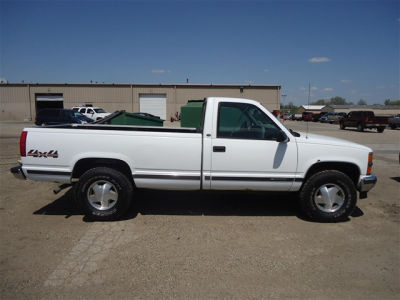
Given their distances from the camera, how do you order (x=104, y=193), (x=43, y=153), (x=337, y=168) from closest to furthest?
(x=43, y=153), (x=104, y=193), (x=337, y=168)

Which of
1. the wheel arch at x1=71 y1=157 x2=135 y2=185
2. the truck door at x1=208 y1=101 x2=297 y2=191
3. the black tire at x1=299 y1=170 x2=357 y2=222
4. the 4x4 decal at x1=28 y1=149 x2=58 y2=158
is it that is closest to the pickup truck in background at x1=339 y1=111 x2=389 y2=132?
the black tire at x1=299 y1=170 x2=357 y2=222

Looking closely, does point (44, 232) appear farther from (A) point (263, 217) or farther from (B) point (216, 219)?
(A) point (263, 217)

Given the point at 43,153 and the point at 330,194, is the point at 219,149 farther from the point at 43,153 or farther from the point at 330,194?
the point at 43,153

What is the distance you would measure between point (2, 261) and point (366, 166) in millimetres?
5061

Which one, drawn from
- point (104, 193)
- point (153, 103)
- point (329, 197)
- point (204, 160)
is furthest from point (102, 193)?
point (153, 103)

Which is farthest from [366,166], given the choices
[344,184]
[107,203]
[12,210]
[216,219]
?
[12,210]

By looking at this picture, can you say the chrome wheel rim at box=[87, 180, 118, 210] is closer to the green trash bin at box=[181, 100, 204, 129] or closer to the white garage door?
the green trash bin at box=[181, 100, 204, 129]

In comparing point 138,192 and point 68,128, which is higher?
point 68,128

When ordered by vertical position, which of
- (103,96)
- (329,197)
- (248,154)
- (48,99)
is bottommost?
(329,197)

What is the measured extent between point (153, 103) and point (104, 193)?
36.9 meters

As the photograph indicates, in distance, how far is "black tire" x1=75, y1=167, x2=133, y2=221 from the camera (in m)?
4.39

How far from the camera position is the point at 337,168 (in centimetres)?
476

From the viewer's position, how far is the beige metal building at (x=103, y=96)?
130 feet

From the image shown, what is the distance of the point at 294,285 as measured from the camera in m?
3.01
